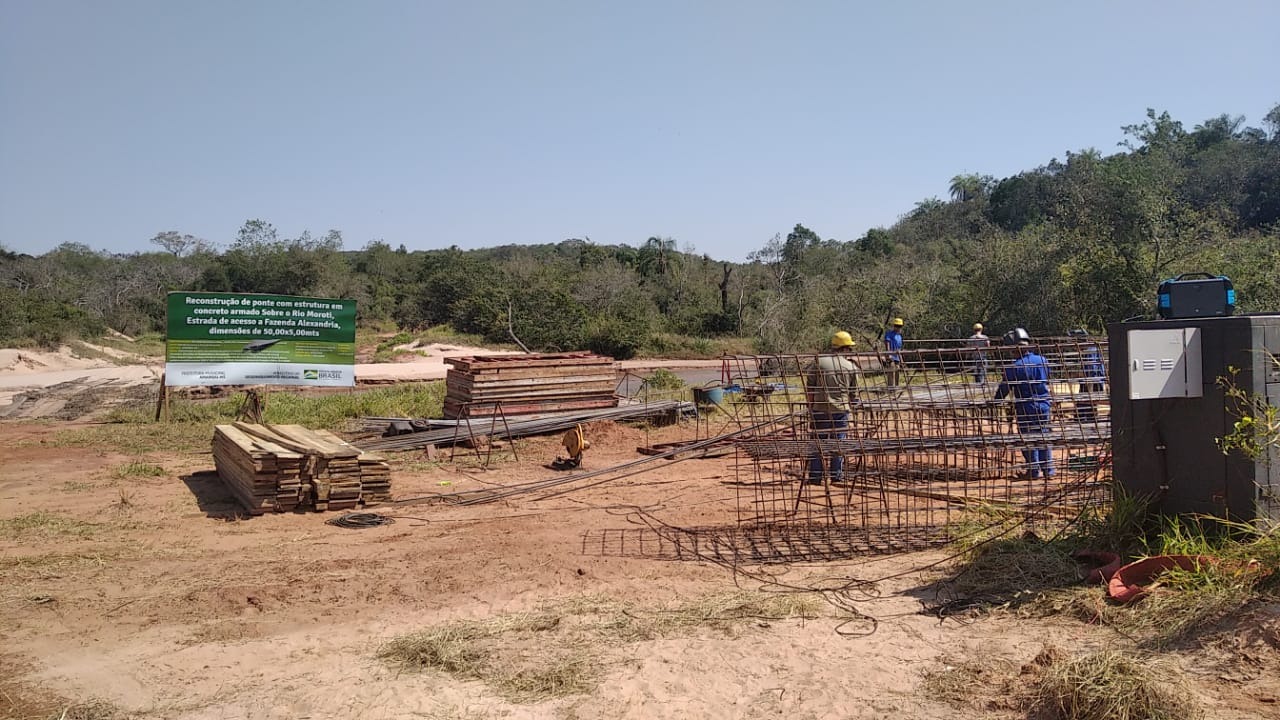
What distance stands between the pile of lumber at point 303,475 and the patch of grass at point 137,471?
1.98 metres

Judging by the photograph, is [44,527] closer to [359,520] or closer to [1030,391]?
[359,520]

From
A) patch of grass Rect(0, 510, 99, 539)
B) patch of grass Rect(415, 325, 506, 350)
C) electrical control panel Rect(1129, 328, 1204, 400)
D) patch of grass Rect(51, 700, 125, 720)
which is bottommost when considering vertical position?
patch of grass Rect(51, 700, 125, 720)

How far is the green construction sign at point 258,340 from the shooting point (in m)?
14.9

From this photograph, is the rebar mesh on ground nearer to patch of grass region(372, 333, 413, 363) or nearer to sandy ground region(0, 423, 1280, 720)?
sandy ground region(0, 423, 1280, 720)

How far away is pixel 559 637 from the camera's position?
18.1ft

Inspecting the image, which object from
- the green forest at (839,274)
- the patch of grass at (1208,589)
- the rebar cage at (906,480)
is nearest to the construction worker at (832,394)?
the rebar cage at (906,480)

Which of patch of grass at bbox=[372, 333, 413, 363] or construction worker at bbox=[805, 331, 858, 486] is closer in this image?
construction worker at bbox=[805, 331, 858, 486]

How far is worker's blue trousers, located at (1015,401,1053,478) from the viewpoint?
8.46 metres

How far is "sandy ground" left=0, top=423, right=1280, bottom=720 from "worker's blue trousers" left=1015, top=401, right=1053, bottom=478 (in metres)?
2.27

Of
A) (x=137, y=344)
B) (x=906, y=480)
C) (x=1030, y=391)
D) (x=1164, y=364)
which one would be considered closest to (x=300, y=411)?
(x=906, y=480)

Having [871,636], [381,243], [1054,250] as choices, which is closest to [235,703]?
[871,636]

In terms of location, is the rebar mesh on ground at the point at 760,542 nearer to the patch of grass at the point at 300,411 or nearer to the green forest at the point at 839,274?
the patch of grass at the point at 300,411

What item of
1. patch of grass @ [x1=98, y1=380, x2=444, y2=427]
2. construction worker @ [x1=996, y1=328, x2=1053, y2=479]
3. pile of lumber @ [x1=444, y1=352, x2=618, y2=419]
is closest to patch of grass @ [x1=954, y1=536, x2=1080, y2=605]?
construction worker @ [x1=996, y1=328, x2=1053, y2=479]

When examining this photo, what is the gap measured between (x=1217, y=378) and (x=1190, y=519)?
96 centimetres
